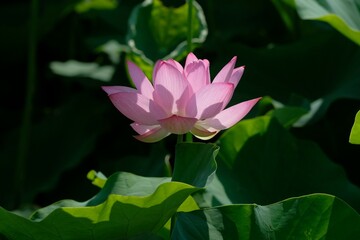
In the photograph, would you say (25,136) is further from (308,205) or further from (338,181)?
(308,205)

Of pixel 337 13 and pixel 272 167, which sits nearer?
pixel 272 167

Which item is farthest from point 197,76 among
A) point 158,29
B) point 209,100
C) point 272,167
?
point 158,29

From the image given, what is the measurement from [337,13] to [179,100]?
59 cm

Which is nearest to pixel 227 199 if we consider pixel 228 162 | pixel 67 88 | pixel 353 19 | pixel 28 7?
pixel 228 162

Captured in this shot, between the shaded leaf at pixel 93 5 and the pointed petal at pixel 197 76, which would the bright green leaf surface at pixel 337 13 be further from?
the shaded leaf at pixel 93 5

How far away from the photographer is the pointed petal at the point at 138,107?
1.00 meters

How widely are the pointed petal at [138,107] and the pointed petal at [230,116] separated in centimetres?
7

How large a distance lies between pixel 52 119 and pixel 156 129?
1.29m

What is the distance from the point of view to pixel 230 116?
104 centimetres

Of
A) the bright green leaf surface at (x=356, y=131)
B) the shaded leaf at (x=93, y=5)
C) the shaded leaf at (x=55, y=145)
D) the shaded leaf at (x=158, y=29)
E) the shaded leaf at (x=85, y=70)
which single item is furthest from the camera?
the shaded leaf at (x=93, y=5)

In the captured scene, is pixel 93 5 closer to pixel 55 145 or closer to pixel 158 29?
pixel 55 145

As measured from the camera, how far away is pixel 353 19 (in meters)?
1.55

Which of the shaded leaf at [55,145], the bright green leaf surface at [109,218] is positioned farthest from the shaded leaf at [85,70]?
the bright green leaf surface at [109,218]

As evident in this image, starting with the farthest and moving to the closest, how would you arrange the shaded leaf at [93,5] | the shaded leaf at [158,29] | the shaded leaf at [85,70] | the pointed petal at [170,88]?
the shaded leaf at [93,5]
the shaded leaf at [85,70]
the shaded leaf at [158,29]
the pointed petal at [170,88]
